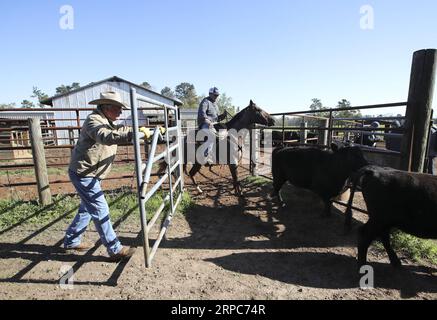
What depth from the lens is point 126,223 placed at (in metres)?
4.64

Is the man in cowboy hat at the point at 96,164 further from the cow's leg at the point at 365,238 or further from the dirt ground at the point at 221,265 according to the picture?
the cow's leg at the point at 365,238

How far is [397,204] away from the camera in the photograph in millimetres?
2898

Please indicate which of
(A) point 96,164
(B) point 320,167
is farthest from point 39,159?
(B) point 320,167

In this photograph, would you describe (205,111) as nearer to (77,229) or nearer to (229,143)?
(229,143)

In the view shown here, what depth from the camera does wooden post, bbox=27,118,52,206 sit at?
5070mm

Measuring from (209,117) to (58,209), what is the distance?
3585mm

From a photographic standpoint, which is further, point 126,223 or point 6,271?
point 126,223

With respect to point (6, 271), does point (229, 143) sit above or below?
above

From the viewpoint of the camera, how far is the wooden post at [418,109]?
138 inches

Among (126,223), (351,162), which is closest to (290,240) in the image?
(351,162)

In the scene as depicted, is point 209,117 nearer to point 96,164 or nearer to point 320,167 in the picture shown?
point 320,167

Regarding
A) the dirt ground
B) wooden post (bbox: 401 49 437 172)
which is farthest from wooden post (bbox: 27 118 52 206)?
wooden post (bbox: 401 49 437 172)

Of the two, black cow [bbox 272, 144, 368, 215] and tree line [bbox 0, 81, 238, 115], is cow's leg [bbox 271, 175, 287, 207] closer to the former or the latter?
black cow [bbox 272, 144, 368, 215]

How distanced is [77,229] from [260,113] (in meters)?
4.42
